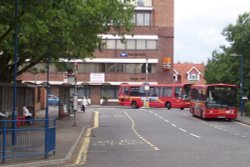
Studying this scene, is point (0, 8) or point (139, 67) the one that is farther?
point (139, 67)

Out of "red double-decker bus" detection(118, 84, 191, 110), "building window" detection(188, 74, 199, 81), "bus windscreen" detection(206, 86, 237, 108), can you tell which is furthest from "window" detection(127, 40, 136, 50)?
"bus windscreen" detection(206, 86, 237, 108)

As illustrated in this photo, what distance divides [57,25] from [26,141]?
24.1 feet

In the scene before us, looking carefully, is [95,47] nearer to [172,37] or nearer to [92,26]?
[92,26]

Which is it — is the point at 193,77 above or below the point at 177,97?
above

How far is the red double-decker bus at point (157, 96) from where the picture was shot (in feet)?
208

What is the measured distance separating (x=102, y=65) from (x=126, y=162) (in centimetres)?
6677

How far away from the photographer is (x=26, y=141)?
51.5 feet

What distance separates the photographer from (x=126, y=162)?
15922 millimetres

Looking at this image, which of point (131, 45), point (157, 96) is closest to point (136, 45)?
point (131, 45)

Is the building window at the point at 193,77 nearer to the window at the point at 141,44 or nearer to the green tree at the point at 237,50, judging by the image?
the window at the point at 141,44

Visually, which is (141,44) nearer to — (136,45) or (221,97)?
(136,45)

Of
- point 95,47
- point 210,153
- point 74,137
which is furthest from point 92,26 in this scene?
point 210,153

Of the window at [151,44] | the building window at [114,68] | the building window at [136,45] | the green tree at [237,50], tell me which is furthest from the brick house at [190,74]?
the green tree at [237,50]

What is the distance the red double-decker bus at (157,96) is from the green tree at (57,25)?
32.6 metres
